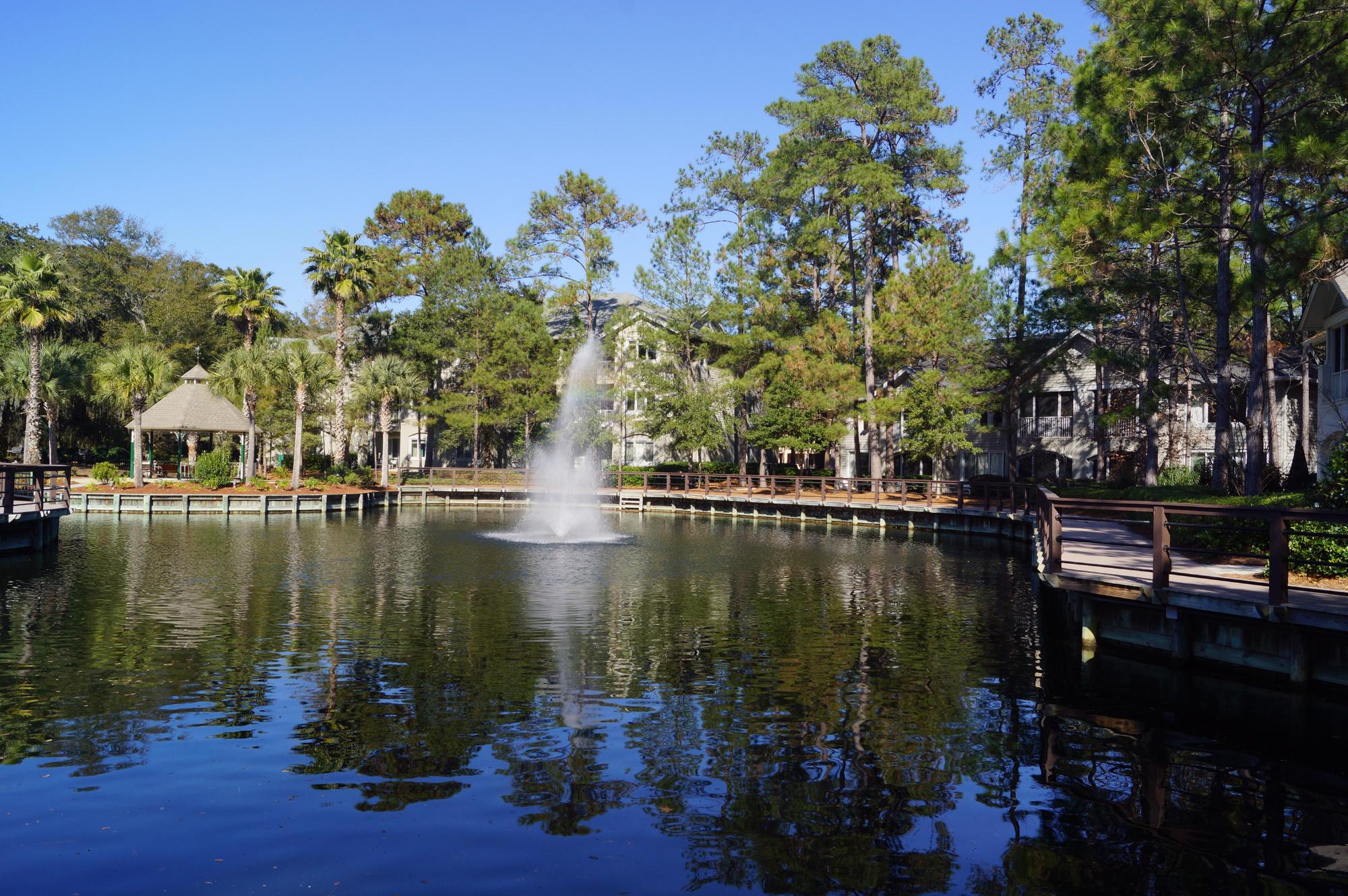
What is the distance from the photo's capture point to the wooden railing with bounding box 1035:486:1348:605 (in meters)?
10.8

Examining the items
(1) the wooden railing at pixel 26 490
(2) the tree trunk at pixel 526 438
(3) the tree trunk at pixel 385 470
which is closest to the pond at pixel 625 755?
(1) the wooden railing at pixel 26 490

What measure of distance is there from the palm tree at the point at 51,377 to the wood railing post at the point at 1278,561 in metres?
56.7

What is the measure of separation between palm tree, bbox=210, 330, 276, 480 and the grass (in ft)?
121

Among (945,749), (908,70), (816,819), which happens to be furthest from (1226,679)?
(908,70)

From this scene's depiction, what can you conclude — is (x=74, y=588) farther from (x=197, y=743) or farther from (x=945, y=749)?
(x=945, y=749)

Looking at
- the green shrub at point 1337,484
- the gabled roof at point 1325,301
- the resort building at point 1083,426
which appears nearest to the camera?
the green shrub at point 1337,484

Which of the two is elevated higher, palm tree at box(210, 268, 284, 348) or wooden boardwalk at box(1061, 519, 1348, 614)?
palm tree at box(210, 268, 284, 348)

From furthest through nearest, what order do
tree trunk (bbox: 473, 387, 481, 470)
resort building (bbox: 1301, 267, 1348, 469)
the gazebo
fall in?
1. tree trunk (bbox: 473, 387, 481, 470)
2. the gazebo
3. resort building (bbox: 1301, 267, 1348, 469)

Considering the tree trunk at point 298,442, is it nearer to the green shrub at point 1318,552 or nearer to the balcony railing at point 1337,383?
the balcony railing at point 1337,383

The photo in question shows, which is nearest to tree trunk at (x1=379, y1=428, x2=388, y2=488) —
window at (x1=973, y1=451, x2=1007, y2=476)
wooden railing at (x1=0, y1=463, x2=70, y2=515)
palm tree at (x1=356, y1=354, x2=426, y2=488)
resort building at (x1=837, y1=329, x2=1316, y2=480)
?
palm tree at (x1=356, y1=354, x2=426, y2=488)

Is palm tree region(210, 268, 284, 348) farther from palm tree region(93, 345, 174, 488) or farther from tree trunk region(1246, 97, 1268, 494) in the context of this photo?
tree trunk region(1246, 97, 1268, 494)

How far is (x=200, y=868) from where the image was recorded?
6.66m

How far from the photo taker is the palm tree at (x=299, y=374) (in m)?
45.8

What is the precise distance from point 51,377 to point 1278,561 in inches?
2320
